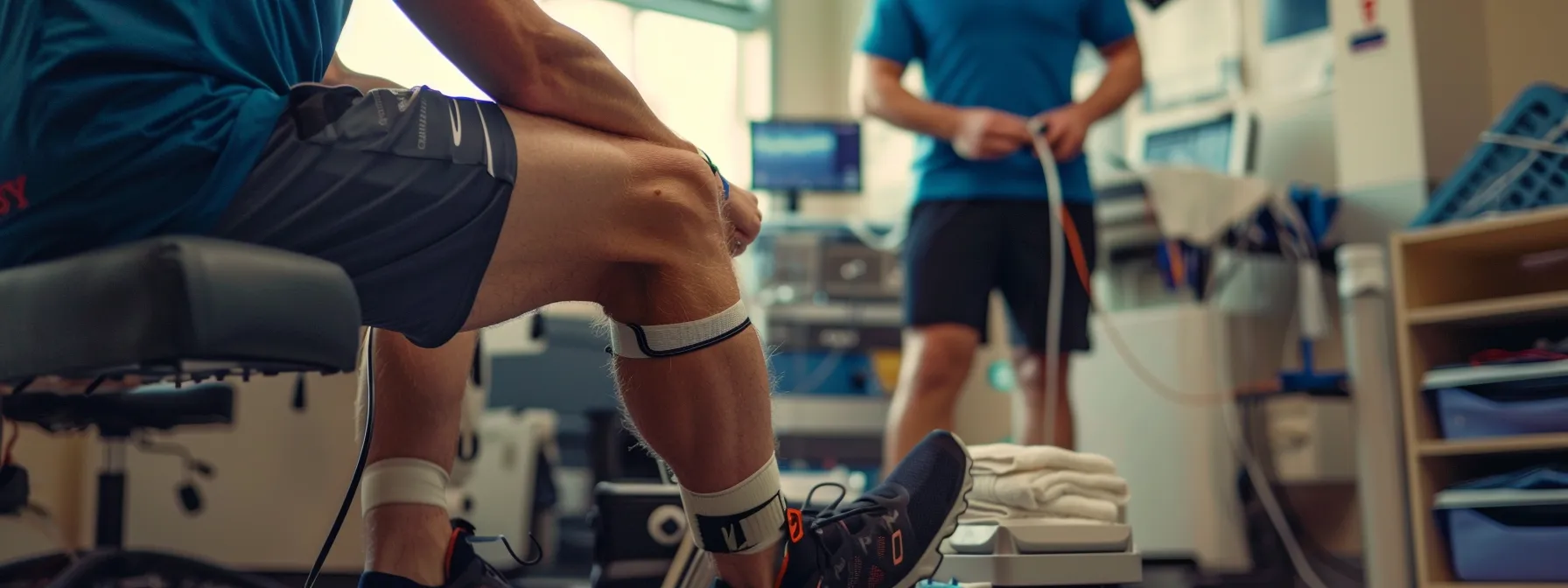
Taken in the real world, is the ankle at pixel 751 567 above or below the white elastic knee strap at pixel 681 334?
below

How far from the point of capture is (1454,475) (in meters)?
2.60

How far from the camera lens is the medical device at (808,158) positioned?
4562mm

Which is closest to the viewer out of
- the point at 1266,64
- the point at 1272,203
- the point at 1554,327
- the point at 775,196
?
the point at 1554,327

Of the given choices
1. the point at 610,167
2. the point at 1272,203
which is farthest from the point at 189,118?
the point at 1272,203

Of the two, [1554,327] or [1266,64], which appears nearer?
[1554,327]

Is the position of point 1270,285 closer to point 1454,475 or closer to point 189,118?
point 1454,475

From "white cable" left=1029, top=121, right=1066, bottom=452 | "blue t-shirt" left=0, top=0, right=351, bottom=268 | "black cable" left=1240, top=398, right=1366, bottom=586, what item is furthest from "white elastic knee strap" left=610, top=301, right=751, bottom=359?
"black cable" left=1240, top=398, right=1366, bottom=586

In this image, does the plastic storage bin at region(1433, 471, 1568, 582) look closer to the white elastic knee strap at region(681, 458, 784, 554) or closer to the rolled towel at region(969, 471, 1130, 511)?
the rolled towel at region(969, 471, 1130, 511)

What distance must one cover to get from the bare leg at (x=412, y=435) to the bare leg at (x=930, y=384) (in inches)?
44.9

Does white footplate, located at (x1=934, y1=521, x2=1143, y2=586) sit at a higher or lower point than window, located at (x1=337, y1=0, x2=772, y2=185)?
lower

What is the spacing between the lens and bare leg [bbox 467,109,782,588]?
1082 millimetres

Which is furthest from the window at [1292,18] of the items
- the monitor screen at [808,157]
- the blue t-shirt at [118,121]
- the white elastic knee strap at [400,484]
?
the blue t-shirt at [118,121]

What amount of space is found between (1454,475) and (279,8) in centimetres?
238

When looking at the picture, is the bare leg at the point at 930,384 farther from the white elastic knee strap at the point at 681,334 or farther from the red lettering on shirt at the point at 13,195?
the red lettering on shirt at the point at 13,195
